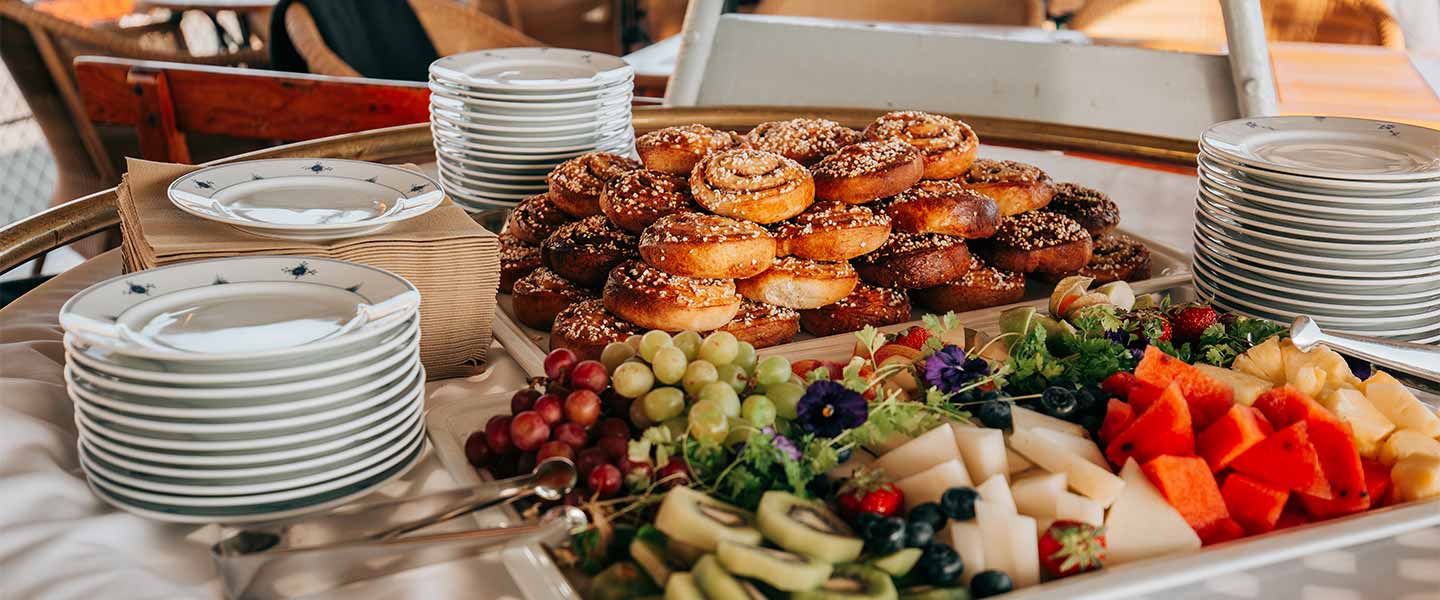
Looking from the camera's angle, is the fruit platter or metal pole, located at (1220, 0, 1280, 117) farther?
metal pole, located at (1220, 0, 1280, 117)

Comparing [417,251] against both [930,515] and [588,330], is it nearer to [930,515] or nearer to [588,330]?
[588,330]

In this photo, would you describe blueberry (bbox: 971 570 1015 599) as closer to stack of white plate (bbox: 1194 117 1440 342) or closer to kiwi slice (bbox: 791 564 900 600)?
kiwi slice (bbox: 791 564 900 600)

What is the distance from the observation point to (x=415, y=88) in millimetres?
2064

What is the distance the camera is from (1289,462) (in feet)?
2.69

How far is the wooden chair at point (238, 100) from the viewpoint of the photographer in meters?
2.08

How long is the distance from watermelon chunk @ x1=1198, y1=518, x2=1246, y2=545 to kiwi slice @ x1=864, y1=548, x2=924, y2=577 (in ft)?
0.77

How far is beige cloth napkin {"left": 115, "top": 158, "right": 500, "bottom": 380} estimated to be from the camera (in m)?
0.97

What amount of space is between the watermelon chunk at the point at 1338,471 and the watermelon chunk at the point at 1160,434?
0.09 m

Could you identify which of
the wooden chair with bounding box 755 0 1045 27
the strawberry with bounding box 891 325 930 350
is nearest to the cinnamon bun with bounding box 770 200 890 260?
the strawberry with bounding box 891 325 930 350

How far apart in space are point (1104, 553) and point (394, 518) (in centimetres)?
47

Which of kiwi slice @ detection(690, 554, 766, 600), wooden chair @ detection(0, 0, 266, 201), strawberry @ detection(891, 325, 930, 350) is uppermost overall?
kiwi slice @ detection(690, 554, 766, 600)

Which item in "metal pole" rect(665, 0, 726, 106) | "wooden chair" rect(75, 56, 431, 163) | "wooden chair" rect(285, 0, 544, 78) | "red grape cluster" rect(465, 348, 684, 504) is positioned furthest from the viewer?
"wooden chair" rect(285, 0, 544, 78)

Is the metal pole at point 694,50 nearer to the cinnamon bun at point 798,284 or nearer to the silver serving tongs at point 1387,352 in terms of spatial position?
the cinnamon bun at point 798,284

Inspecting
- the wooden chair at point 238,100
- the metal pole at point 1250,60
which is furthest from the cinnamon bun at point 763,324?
the wooden chair at point 238,100
